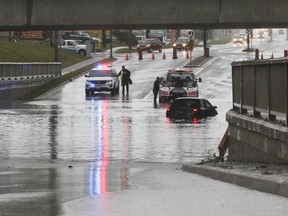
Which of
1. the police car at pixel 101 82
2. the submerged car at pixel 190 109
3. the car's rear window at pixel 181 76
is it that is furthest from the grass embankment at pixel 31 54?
the submerged car at pixel 190 109

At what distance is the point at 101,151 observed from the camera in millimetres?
24984

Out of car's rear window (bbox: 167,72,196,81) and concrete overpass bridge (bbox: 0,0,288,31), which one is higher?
A: concrete overpass bridge (bbox: 0,0,288,31)

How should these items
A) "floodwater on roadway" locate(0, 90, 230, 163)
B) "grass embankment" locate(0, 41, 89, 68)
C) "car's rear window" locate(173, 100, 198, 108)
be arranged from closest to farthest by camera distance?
1. "floodwater on roadway" locate(0, 90, 230, 163)
2. "car's rear window" locate(173, 100, 198, 108)
3. "grass embankment" locate(0, 41, 89, 68)

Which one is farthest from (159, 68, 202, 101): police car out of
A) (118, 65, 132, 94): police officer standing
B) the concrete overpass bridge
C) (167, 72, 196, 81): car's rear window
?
the concrete overpass bridge

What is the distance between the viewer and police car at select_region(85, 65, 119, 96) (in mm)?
58819

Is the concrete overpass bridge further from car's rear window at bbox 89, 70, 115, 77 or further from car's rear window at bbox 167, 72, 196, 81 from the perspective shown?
car's rear window at bbox 89, 70, 115, 77

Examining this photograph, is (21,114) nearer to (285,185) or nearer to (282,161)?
(282,161)

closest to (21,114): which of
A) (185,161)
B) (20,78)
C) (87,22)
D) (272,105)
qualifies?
(87,22)

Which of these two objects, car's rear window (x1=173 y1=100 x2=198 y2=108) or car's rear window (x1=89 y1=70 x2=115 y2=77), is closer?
car's rear window (x1=173 y1=100 x2=198 y2=108)

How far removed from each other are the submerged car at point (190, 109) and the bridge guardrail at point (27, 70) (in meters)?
16.6

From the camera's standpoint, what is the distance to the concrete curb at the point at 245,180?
11.5 m

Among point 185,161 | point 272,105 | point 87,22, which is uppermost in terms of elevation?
point 87,22

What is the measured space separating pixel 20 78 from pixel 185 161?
3770 centimetres

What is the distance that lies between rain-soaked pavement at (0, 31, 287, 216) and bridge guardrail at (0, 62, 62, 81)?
2820mm
